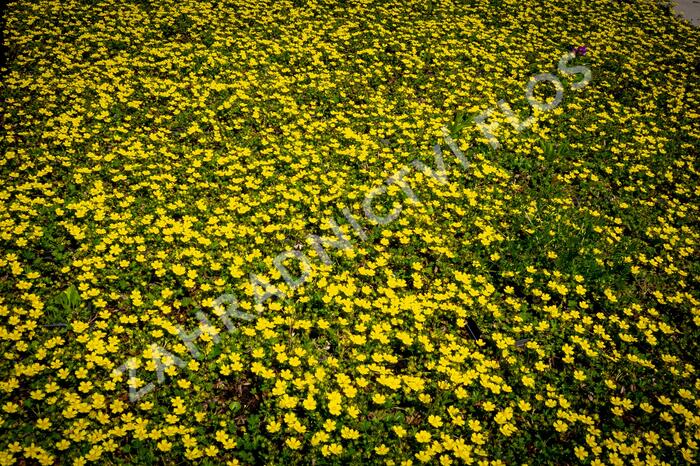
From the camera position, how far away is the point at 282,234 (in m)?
4.19

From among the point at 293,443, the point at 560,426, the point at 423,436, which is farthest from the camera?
the point at 560,426

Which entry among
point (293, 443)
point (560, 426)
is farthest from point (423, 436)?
point (560, 426)

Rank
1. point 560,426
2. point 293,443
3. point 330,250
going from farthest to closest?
1. point 330,250
2. point 560,426
3. point 293,443

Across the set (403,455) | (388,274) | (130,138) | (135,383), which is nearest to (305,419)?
(403,455)

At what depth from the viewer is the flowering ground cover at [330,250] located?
9.80 ft

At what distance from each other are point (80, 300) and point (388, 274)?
2.55m

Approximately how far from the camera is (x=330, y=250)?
4.19m

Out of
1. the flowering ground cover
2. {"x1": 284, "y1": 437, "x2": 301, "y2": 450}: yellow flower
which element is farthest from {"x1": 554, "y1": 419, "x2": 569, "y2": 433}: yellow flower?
{"x1": 284, "y1": 437, "x2": 301, "y2": 450}: yellow flower

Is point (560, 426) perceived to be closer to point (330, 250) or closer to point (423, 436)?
point (423, 436)

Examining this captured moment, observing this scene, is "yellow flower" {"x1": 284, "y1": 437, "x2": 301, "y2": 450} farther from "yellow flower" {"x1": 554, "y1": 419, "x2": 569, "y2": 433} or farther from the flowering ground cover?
"yellow flower" {"x1": 554, "y1": 419, "x2": 569, "y2": 433}

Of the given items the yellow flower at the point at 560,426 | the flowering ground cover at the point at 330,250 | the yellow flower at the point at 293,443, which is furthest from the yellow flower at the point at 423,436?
the yellow flower at the point at 560,426

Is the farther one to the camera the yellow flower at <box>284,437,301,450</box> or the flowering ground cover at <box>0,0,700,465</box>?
the flowering ground cover at <box>0,0,700,465</box>

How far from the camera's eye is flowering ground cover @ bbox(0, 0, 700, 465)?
299cm

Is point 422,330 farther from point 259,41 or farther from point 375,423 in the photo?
point 259,41
